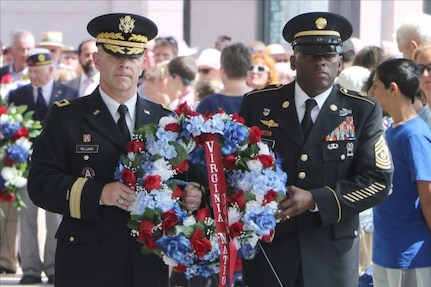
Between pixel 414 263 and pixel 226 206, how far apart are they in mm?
1719

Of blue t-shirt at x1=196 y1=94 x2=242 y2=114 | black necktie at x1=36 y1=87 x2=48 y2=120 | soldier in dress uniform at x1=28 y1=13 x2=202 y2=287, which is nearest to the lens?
soldier in dress uniform at x1=28 y1=13 x2=202 y2=287

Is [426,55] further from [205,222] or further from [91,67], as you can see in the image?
[91,67]

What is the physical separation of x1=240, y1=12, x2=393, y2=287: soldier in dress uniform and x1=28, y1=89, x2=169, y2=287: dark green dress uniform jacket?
0.58m

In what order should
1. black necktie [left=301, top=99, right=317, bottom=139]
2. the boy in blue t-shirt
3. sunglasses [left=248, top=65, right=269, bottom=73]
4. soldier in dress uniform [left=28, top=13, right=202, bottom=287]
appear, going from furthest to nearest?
sunglasses [left=248, top=65, right=269, bottom=73] < the boy in blue t-shirt < black necktie [left=301, top=99, right=317, bottom=139] < soldier in dress uniform [left=28, top=13, right=202, bottom=287]

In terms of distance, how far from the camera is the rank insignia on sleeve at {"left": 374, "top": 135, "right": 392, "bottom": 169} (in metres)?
5.82

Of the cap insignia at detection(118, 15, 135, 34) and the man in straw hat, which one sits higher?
the cap insignia at detection(118, 15, 135, 34)

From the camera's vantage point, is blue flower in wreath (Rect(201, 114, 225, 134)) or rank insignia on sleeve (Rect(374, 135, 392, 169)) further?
rank insignia on sleeve (Rect(374, 135, 392, 169))

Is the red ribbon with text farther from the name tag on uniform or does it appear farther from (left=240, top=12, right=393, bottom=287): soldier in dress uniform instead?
the name tag on uniform

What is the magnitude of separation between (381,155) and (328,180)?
0.29 m

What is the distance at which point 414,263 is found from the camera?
6734mm

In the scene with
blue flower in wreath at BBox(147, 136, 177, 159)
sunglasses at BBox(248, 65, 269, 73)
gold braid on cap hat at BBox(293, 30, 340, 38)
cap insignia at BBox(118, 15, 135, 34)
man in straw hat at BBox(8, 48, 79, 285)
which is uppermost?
cap insignia at BBox(118, 15, 135, 34)

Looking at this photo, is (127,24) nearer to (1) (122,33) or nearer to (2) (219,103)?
(1) (122,33)

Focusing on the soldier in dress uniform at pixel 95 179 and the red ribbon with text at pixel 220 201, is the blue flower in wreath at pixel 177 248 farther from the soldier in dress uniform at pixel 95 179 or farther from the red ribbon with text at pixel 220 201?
the soldier in dress uniform at pixel 95 179

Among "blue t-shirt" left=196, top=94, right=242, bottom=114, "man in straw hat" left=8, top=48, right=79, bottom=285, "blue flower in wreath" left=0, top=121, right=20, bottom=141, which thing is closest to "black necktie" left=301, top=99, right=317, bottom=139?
"blue t-shirt" left=196, top=94, right=242, bottom=114
